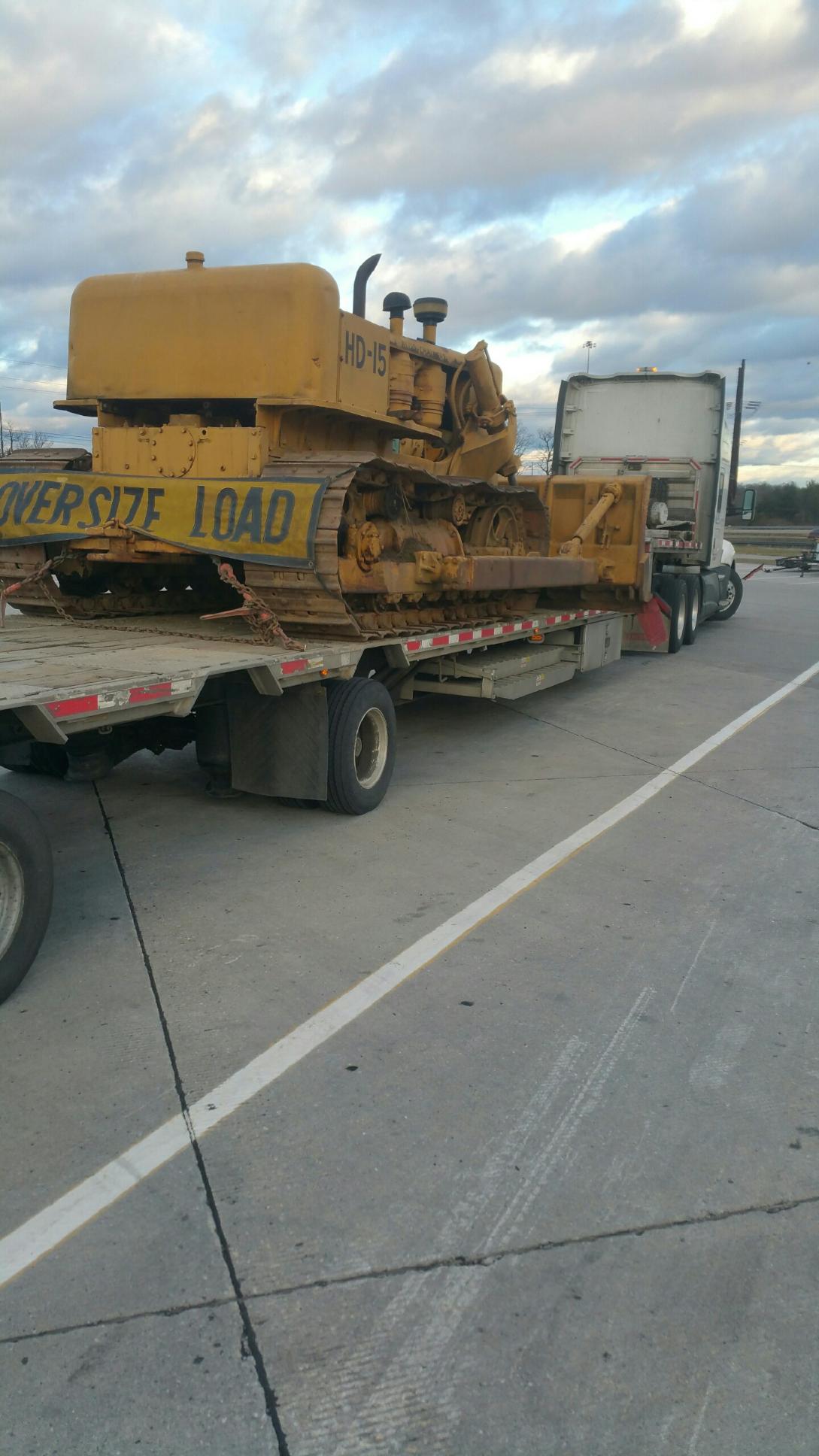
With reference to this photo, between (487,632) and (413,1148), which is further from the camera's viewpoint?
(487,632)

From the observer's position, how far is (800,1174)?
10.5 ft

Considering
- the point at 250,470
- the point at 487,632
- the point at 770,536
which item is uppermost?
the point at 770,536

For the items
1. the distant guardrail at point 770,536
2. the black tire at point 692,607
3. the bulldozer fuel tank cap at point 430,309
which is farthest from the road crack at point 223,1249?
the distant guardrail at point 770,536

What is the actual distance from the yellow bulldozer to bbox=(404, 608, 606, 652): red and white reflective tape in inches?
8.9

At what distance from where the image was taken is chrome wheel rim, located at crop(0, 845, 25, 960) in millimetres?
4043

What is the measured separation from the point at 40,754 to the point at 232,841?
1162 millimetres

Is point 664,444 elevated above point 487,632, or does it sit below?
above

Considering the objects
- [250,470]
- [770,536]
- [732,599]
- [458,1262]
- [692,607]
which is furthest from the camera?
[770,536]

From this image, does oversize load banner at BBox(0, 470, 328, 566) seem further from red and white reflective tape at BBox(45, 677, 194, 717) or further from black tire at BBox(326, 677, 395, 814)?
red and white reflective tape at BBox(45, 677, 194, 717)

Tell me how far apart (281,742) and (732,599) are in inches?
579

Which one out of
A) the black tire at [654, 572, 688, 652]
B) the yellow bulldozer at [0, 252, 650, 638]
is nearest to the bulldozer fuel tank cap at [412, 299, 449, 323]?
the yellow bulldozer at [0, 252, 650, 638]

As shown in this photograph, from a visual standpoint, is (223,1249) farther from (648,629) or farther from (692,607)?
(692,607)

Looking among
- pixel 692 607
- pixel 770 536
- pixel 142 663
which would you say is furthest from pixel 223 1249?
pixel 770 536

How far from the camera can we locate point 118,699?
14.5ft
